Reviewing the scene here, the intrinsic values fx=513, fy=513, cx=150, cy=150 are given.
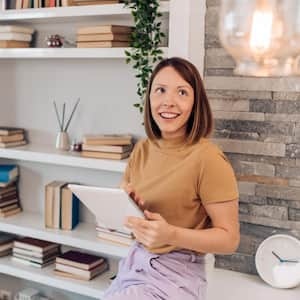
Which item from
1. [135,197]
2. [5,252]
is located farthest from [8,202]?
[135,197]

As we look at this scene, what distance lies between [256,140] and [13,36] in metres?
1.31

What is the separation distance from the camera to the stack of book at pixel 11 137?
260 centimetres

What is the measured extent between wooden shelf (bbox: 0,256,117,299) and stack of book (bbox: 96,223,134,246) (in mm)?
236

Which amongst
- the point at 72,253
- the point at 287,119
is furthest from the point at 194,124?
the point at 72,253

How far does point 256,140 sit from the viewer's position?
2.03 meters

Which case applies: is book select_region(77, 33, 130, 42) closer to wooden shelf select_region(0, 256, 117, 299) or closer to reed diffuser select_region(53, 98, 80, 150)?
reed diffuser select_region(53, 98, 80, 150)

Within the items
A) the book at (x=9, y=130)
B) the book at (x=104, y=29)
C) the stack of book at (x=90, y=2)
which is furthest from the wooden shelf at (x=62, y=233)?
the stack of book at (x=90, y=2)

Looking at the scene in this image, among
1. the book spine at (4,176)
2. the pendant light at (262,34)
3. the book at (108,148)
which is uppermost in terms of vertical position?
the pendant light at (262,34)

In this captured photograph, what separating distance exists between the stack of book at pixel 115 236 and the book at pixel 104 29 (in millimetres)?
906

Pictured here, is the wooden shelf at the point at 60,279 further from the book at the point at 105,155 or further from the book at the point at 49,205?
the book at the point at 105,155

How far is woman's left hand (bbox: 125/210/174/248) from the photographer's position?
1.44 metres

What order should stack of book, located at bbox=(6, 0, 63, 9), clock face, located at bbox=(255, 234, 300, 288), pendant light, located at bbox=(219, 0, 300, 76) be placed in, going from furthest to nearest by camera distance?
stack of book, located at bbox=(6, 0, 63, 9)
clock face, located at bbox=(255, 234, 300, 288)
pendant light, located at bbox=(219, 0, 300, 76)

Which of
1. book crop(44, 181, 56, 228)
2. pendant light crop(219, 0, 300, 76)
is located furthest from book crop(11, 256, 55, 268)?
pendant light crop(219, 0, 300, 76)

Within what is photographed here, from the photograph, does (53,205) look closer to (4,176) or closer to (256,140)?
(4,176)
